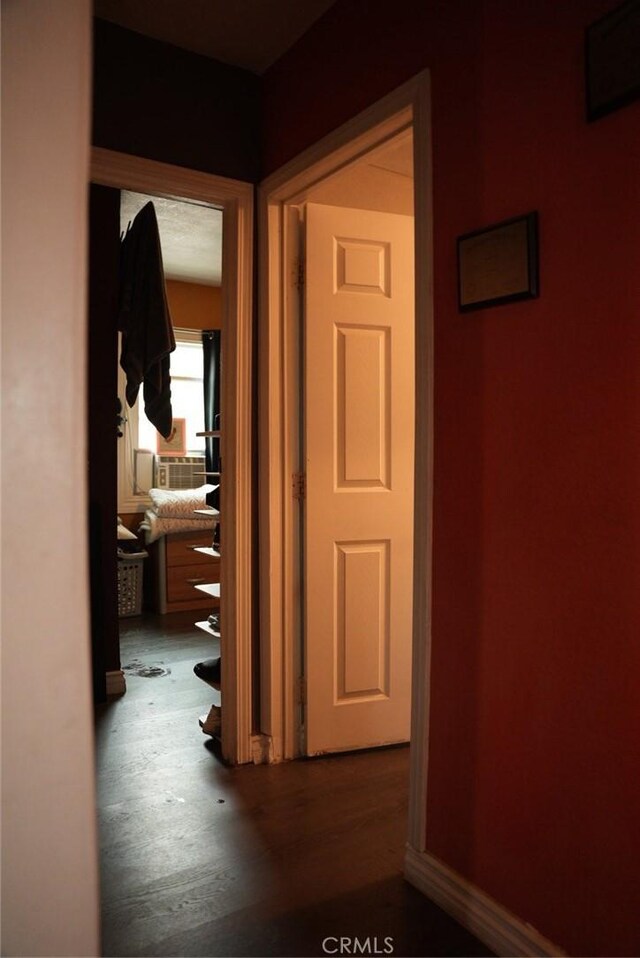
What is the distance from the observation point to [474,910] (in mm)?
1640

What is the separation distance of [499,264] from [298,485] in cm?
131

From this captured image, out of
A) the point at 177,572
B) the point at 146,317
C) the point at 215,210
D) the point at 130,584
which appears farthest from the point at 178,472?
the point at 146,317

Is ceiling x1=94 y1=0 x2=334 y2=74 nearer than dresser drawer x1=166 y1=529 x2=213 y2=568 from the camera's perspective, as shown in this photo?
Yes

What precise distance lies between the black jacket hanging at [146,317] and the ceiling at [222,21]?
0.86 metres

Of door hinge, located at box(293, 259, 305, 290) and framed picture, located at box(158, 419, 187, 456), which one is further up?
door hinge, located at box(293, 259, 305, 290)

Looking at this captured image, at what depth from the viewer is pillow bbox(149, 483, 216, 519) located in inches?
210

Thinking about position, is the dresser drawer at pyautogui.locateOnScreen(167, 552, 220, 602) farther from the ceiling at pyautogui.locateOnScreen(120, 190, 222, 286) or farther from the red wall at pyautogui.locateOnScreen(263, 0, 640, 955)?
the red wall at pyautogui.locateOnScreen(263, 0, 640, 955)

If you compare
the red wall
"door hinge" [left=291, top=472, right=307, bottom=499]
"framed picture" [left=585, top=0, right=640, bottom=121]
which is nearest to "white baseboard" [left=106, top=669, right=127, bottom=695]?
"door hinge" [left=291, top=472, right=307, bottom=499]

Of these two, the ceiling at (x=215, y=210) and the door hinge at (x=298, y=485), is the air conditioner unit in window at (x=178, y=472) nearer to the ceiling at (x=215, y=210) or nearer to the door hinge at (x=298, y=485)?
the ceiling at (x=215, y=210)

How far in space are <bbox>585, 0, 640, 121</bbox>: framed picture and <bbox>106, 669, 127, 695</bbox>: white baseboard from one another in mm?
3165

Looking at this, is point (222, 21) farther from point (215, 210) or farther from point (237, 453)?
point (215, 210)

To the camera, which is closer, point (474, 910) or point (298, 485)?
point (474, 910)

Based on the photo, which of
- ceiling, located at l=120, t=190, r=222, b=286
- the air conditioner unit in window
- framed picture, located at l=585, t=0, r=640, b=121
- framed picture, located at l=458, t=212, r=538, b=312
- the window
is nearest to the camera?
framed picture, located at l=585, t=0, r=640, b=121

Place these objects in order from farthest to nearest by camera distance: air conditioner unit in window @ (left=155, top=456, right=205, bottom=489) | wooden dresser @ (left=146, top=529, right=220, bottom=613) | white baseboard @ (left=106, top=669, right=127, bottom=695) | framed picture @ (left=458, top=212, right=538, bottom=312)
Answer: air conditioner unit in window @ (left=155, top=456, right=205, bottom=489), wooden dresser @ (left=146, top=529, right=220, bottom=613), white baseboard @ (left=106, top=669, right=127, bottom=695), framed picture @ (left=458, top=212, right=538, bottom=312)
